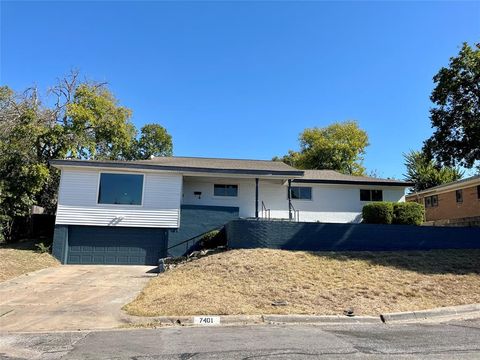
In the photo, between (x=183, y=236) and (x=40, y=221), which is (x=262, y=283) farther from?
(x=40, y=221)

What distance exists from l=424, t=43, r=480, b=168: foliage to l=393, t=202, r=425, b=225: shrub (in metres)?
2.64

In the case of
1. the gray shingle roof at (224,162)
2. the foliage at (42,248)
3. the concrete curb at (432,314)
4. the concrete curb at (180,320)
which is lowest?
the concrete curb at (180,320)

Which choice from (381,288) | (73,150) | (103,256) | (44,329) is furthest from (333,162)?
(44,329)

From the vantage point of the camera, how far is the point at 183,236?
1919 cm

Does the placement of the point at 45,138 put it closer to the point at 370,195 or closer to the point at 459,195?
the point at 370,195

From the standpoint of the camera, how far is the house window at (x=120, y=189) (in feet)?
62.6

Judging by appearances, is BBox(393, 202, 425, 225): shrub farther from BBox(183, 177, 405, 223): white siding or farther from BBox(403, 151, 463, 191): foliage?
BBox(403, 151, 463, 191): foliage

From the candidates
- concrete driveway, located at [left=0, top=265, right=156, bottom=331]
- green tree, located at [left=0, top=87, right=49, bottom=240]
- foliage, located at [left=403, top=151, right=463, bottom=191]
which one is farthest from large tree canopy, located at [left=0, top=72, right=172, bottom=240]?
foliage, located at [left=403, top=151, right=463, bottom=191]

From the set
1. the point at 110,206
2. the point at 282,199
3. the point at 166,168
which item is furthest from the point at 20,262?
the point at 282,199

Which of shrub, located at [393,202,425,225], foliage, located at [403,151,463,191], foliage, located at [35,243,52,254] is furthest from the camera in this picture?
foliage, located at [403,151,463,191]

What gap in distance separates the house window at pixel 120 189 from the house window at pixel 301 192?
8.33m

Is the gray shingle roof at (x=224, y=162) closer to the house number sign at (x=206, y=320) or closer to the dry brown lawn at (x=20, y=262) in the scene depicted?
the dry brown lawn at (x=20, y=262)

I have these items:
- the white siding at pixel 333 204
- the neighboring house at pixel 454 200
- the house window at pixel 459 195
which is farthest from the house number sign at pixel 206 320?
the house window at pixel 459 195

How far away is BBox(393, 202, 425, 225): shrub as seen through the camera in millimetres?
17500
